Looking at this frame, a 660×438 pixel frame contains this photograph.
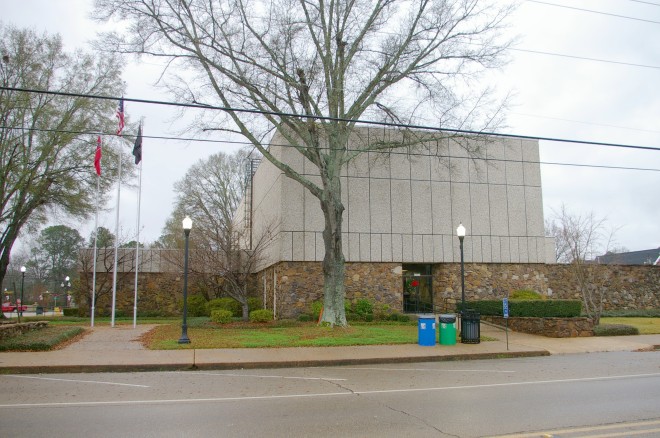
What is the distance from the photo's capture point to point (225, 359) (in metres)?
13.6

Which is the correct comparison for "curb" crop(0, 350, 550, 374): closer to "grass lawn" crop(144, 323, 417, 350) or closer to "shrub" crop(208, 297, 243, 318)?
"grass lawn" crop(144, 323, 417, 350)

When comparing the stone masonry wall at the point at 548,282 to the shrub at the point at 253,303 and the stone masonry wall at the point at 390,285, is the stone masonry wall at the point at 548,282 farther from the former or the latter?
the shrub at the point at 253,303

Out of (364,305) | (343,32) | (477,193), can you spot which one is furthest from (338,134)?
(477,193)

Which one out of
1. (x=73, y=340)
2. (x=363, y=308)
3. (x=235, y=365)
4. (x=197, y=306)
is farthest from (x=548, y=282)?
(x=73, y=340)

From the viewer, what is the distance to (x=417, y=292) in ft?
90.5

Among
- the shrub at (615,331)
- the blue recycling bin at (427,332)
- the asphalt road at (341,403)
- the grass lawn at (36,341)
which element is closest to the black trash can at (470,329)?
the blue recycling bin at (427,332)

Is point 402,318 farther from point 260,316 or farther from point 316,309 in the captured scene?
point 260,316

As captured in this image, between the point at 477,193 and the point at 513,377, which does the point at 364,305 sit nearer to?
the point at 477,193

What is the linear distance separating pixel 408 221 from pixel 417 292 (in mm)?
3761

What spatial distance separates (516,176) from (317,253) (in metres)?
11.5

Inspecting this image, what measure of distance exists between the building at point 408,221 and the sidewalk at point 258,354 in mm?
8218

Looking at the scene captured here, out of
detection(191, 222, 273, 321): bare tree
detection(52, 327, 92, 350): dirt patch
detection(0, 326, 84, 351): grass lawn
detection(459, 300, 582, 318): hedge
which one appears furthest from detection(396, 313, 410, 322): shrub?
detection(0, 326, 84, 351): grass lawn

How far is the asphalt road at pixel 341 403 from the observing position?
664 cm

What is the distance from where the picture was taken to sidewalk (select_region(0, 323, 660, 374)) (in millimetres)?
12695
